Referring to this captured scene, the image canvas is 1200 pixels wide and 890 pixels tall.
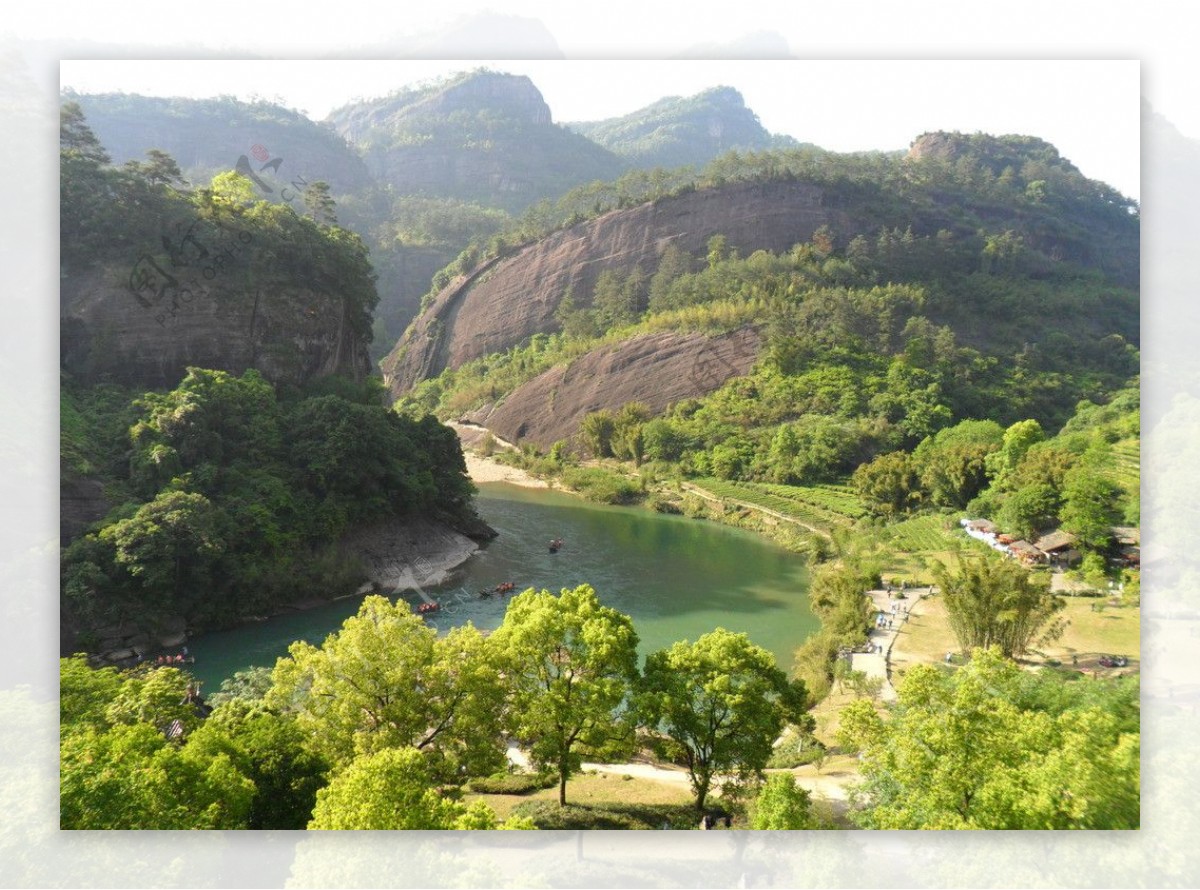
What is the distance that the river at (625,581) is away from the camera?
1412 centimetres

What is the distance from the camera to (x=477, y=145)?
6775 cm

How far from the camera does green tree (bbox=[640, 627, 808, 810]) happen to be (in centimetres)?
745

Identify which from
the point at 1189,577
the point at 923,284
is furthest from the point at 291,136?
the point at 1189,577

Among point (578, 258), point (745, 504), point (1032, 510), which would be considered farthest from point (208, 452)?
point (578, 258)

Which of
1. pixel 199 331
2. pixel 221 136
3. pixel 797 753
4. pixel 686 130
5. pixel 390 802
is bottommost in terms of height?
pixel 797 753

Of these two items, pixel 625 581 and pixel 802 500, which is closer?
pixel 625 581

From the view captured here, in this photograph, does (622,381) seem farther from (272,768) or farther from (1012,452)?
(272,768)

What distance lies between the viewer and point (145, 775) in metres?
6.25

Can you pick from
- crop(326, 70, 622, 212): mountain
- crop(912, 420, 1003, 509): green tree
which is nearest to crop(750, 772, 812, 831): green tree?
crop(912, 420, 1003, 509): green tree

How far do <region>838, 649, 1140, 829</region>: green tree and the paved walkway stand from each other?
3.86m

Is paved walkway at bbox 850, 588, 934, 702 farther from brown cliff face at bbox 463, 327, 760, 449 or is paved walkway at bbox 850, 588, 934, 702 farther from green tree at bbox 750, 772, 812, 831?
brown cliff face at bbox 463, 327, 760, 449

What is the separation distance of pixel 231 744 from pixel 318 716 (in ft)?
2.63

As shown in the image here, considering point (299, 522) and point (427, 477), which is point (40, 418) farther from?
point (427, 477)

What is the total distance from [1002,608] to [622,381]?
23085mm
